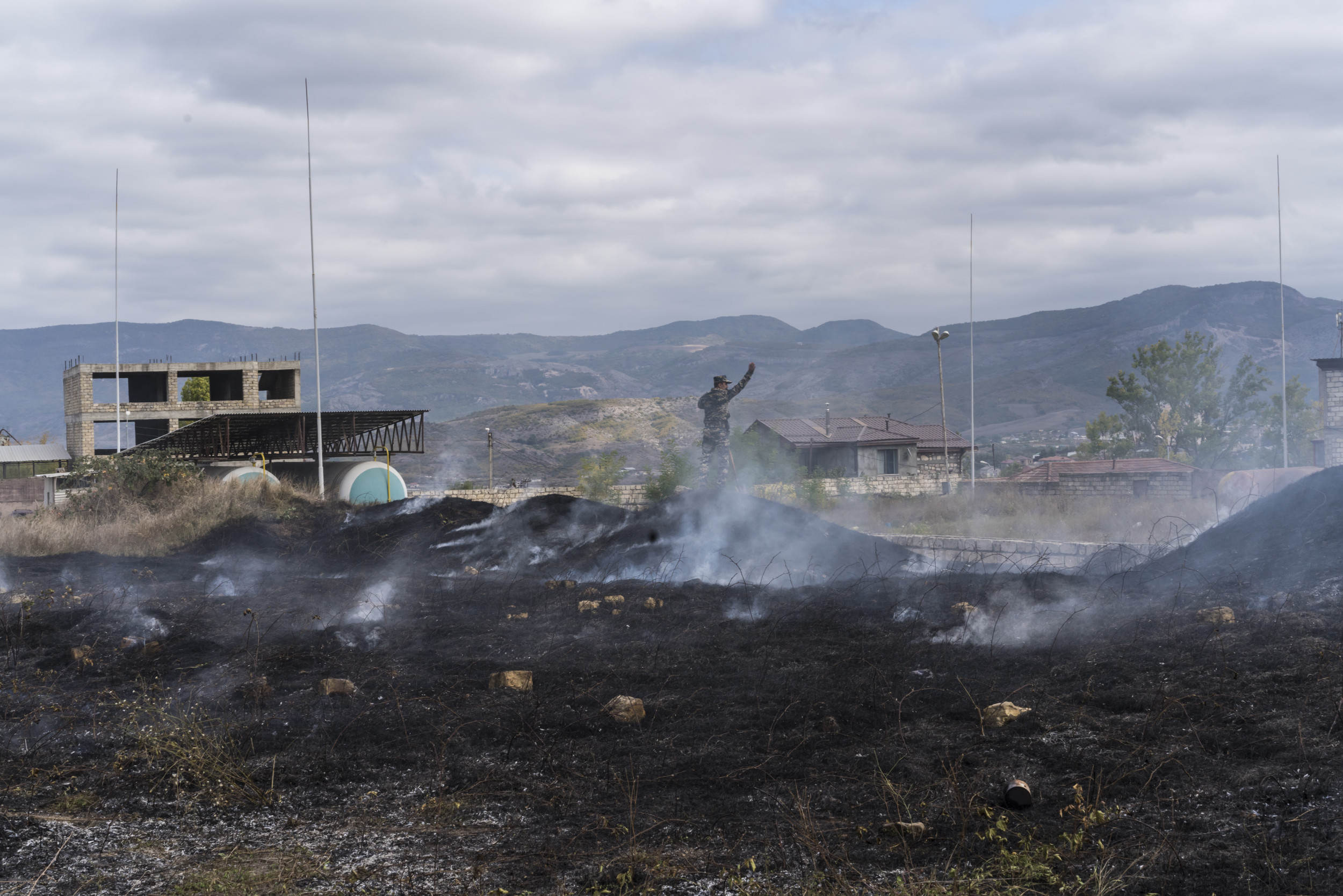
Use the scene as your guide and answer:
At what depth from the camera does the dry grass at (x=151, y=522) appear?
61.9 feet

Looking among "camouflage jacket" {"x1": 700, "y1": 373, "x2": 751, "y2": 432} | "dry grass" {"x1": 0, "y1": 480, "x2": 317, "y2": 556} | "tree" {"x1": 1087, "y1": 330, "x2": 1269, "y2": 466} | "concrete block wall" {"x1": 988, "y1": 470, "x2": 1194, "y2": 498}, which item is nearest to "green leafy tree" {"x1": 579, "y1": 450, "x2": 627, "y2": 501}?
"camouflage jacket" {"x1": 700, "y1": 373, "x2": 751, "y2": 432}

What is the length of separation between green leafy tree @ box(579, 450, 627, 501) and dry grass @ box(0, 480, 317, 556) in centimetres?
1071

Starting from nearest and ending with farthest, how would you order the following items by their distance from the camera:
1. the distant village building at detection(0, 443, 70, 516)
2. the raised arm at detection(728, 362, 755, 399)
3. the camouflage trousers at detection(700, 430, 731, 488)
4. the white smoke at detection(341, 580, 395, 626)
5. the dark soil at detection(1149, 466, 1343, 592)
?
the dark soil at detection(1149, 466, 1343, 592)
the white smoke at detection(341, 580, 395, 626)
the raised arm at detection(728, 362, 755, 399)
the camouflage trousers at detection(700, 430, 731, 488)
the distant village building at detection(0, 443, 70, 516)

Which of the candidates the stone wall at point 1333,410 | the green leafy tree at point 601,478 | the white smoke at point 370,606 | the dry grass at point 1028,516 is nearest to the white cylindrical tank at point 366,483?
the green leafy tree at point 601,478

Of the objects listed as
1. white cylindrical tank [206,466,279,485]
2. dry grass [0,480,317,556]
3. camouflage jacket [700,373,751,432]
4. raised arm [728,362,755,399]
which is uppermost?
raised arm [728,362,755,399]

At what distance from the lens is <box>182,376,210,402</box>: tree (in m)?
54.7

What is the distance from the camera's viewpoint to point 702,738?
23.6ft

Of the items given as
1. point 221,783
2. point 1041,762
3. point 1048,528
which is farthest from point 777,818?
point 1048,528

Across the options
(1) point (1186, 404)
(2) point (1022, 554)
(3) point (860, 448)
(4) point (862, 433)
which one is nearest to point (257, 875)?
(2) point (1022, 554)

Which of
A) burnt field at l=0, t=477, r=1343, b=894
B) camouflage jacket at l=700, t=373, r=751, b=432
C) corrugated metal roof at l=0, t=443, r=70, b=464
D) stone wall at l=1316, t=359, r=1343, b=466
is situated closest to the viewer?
burnt field at l=0, t=477, r=1343, b=894

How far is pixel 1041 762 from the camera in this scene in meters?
6.20

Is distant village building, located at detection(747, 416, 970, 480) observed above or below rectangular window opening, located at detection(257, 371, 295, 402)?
below

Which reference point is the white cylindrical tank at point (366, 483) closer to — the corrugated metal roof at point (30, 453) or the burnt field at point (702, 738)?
the burnt field at point (702, 738)

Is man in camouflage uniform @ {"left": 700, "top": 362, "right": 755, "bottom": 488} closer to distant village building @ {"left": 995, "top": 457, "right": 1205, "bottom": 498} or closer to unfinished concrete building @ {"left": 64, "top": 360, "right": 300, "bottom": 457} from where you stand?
distant village building @ {"left": 995, "top": 457, "right": 1205, "bottom": 498}
